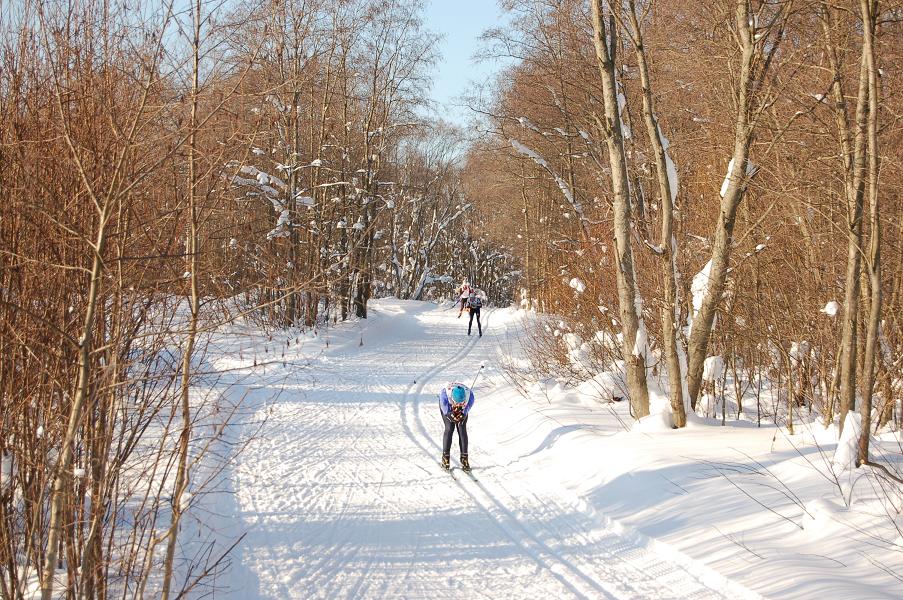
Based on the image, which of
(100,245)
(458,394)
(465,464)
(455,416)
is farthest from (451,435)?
(100,245)

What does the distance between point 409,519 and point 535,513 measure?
1401 millimetres

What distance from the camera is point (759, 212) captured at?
1172cm

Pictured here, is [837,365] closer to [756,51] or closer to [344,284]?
[756,51]

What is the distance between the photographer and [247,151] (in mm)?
4059

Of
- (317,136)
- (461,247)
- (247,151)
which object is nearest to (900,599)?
(247,151)

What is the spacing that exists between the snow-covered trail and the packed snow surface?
0.9 inches

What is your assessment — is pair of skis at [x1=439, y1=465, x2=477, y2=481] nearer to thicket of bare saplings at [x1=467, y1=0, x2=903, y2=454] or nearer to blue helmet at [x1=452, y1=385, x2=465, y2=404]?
blue helmet at [x1=452, y1=385, x2=465, y2=404]

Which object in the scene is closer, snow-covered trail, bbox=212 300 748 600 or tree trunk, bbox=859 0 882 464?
snow-covered trail, bbox=212 300 748 600

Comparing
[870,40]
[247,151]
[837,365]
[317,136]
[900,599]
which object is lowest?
[900,599]

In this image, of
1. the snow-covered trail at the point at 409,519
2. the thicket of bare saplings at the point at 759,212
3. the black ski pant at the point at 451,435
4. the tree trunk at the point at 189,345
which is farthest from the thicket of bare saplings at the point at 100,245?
the thicket of bare saplings at the point at 759,212

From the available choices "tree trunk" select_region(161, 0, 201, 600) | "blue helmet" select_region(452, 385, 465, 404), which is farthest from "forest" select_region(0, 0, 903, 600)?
"blue helmet" select_region(452, 385, 465, 404)

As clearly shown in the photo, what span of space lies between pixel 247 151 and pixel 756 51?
7.18m

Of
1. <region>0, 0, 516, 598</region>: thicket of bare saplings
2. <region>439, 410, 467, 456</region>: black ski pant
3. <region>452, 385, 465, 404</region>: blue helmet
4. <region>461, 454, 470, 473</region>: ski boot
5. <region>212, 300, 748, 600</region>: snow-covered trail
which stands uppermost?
<region>0, 0, 516, 598</region>: thicket of bare saplings

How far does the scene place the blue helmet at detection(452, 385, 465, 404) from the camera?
30.2ft
